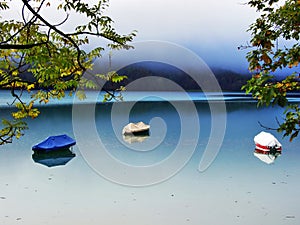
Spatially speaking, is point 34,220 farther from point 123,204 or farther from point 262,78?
point 262,78

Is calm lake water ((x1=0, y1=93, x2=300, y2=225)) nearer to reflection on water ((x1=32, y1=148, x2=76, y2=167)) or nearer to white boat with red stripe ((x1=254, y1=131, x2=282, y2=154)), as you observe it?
reflection on water ((x1=32, y1=148, x2=76, y2=167))

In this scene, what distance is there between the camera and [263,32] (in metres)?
3.45

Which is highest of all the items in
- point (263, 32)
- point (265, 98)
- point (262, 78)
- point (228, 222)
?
point (263, 32)

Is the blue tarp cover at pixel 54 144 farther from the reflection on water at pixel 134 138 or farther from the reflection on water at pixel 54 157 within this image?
the reflection on water at pixel 134 138

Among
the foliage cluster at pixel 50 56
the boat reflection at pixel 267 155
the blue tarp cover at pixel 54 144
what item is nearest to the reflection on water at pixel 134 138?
the blue tarp cover at pixel 54 144

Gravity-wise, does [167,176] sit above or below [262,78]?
below

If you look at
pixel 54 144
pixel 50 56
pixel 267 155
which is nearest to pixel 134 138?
pixel 54 144

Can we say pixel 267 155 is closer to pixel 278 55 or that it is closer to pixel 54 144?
pixel 54 144

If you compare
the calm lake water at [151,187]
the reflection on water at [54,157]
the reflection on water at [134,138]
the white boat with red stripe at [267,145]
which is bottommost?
the calm lake water at [151,187]

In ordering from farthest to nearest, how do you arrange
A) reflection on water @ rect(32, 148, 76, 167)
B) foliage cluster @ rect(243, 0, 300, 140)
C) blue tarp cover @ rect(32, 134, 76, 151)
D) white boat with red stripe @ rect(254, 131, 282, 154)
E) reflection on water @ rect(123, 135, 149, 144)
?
reflection on water @ rect(123, 135, 149, 144), white boat with red stripe @ rect(254, 131, 282, 154), blue tarp cover @ rect(32, 134, 76, 151), reflection on water @ rect(32, 148, 76, 167), foliage cluster @ rect(243, 0, 300, 140)

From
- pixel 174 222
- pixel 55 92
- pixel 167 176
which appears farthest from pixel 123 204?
pixel 55 92

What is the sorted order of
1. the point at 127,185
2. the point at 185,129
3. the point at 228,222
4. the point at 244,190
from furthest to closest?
1. the point at 185,129
2. the point at 127,185
3. the point at 244,190
4. the point at 228,222

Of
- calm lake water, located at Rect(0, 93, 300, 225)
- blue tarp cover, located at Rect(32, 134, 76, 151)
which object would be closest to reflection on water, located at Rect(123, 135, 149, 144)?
calm lake water, located at Rect(0, 93, 300, 225)

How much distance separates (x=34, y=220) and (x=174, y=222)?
4.23m
